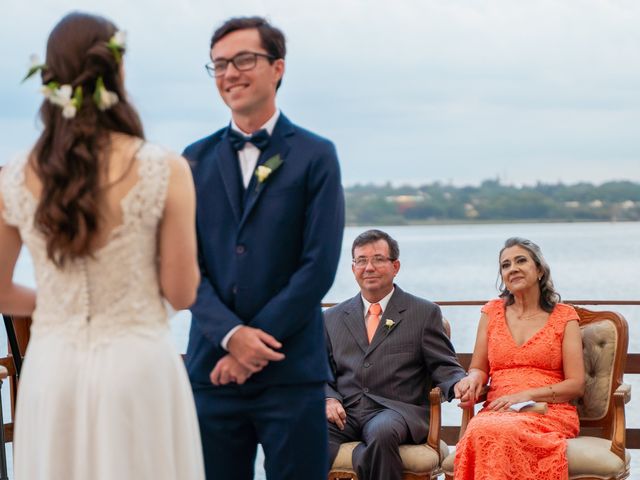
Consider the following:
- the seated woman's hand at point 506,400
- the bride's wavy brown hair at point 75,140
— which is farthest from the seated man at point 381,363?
the bride's wavy brown hair at point 75,140

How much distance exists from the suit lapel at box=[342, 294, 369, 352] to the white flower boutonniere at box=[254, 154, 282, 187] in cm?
218

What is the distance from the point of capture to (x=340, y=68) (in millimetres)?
36594

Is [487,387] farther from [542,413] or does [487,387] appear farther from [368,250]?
A: [368,250]

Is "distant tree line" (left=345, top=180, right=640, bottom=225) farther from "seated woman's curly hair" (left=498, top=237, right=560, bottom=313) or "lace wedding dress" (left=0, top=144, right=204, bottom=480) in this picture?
"lace wedding dress" (left=0, top=144, right=204, bottom=480)

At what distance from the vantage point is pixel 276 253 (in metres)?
2.70

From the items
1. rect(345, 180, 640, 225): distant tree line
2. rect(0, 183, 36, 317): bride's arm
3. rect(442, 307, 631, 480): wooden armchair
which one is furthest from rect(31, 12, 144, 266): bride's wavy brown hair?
rect(345, 180, 640, 225): distant tree line

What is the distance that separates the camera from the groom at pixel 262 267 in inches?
105

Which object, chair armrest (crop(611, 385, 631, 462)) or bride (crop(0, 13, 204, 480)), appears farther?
chair armrest (crop(611, 385, 631, 462))

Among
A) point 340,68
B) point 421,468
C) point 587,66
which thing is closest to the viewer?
point 421,468

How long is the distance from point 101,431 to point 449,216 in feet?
39.8

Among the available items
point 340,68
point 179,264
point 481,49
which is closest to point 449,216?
point 179,264

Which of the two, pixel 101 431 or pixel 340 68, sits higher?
pixel 340 68

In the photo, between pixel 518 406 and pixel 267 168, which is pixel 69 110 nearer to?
pixel 267 168

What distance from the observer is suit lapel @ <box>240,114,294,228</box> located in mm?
2697
